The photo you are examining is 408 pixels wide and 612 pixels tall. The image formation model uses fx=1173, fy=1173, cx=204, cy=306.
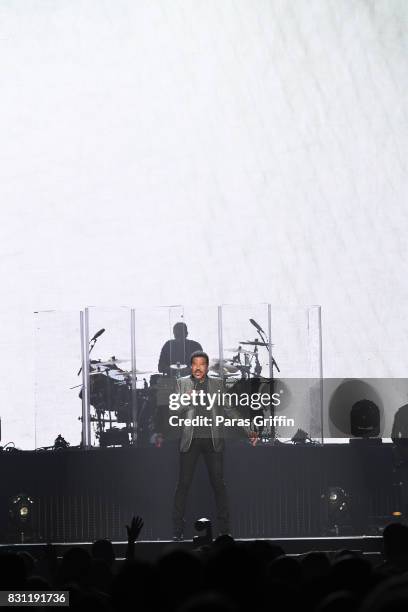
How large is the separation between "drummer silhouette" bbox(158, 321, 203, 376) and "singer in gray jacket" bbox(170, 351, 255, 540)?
0.22 metres

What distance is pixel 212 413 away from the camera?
9156mm

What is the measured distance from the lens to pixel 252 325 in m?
9.50

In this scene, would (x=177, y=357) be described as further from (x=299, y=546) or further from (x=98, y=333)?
(x=299, y=546)

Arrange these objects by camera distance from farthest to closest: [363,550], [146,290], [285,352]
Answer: [146,290] < [285,352] < [363,550]

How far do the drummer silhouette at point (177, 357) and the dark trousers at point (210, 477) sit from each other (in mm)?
716

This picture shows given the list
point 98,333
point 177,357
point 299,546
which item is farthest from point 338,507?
point 98,333

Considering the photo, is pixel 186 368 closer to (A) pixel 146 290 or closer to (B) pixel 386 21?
(A) pixel 146 290

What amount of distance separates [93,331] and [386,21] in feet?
20.2

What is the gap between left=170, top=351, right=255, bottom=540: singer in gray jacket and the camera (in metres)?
8.92

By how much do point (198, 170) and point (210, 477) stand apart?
5.14 m

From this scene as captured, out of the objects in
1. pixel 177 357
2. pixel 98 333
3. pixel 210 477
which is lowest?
pixel 210 477

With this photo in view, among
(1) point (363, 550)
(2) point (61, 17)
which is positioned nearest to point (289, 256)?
(2) point (61, 17)

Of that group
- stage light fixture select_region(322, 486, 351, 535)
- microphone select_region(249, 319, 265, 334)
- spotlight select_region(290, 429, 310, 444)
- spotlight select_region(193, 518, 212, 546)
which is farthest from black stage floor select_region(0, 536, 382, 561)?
microphone select_region(249, 319, 265, 334)

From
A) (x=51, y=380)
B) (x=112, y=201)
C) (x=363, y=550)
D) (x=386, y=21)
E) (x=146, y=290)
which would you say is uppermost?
(x=386, y=21)
